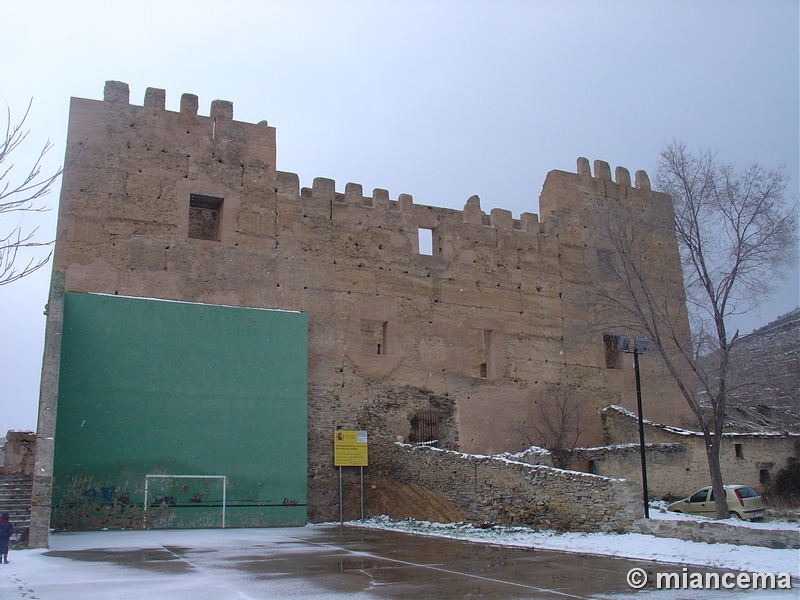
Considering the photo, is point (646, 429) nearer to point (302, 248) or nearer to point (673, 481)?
point (673, 481)

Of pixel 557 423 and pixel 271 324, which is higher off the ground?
pixel 271 324

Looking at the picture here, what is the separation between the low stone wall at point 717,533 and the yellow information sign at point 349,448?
8.82 m

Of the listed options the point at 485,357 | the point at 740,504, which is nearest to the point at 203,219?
the point at 485,357

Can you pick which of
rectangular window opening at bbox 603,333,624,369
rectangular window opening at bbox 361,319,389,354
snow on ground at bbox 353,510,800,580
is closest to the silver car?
snow on ground at bbox 353,510,800,580

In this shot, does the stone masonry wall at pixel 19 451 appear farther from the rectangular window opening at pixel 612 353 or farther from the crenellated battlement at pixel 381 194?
the rectangular window opening at pixel 612 353

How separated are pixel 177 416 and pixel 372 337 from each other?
24.3ft

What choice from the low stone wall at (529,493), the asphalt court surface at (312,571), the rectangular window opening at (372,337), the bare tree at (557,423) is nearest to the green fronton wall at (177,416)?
the asphalt court surface at (312,571)

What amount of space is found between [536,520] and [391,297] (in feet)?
30.0

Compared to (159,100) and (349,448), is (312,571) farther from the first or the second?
(159,100)

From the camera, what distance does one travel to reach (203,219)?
21688mm

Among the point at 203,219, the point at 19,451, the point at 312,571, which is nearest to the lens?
the point at 312,571

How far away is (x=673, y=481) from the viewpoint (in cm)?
2042

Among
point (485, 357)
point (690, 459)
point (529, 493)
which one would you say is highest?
point (485, 357)

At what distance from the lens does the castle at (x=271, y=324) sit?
16.9m
